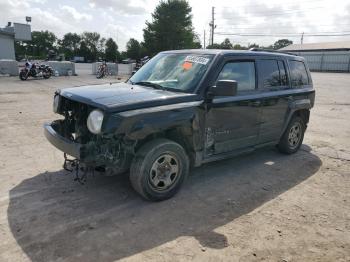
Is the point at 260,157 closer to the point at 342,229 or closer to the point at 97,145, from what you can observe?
the point at 342,229

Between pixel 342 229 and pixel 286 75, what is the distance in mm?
3014

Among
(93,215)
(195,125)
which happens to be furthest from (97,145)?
(195,125)

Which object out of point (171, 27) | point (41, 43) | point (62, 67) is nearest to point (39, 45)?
point (41, 43)

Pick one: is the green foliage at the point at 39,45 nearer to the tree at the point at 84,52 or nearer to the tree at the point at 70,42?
the tree at the point at 70,42

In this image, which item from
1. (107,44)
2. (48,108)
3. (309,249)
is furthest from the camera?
(107,44)

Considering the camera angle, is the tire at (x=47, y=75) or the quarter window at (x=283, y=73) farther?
the tire at (x=47, y=75)

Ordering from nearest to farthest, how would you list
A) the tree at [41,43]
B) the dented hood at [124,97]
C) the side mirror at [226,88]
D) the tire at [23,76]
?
the dented hood at [124,97] → the side mirror at [226,88] → the tire at [23,76] → the tree at [41,43]

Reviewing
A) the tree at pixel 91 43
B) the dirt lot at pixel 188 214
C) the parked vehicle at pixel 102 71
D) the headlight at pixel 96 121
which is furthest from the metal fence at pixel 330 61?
the tree at pixel 91 43

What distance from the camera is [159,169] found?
4.11 metres

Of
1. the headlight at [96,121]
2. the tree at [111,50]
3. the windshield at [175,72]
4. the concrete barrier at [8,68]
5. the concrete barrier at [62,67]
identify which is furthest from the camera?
the tree at [111,50]

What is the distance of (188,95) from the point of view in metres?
4.29

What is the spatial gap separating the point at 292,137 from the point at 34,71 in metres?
19.0

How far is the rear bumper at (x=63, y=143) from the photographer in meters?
3.81

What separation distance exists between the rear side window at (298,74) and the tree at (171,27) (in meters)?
46.1
